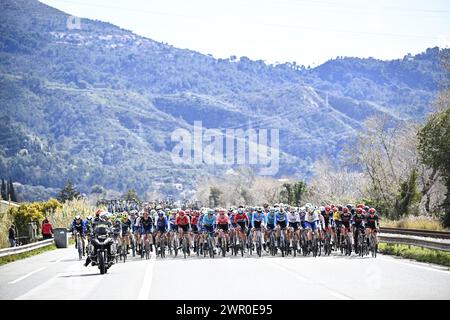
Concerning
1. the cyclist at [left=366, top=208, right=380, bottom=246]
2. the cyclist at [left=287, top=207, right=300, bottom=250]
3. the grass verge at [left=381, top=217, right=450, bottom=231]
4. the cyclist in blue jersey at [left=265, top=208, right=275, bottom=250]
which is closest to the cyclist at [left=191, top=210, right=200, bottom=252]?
the cyclist in blue jersey at [left=265, top=208, right=275, bottom=250]

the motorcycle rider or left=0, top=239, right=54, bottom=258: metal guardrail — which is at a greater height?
the motorcycle rider

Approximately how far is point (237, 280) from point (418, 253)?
10.1 meters

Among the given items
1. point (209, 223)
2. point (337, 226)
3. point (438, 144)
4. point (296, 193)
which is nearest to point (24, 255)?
point (209, 223)

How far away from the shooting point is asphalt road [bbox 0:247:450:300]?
17.3 metres

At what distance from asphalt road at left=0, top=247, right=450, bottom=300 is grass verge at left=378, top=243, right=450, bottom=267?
1.82 ft

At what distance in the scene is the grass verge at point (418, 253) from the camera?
26.0 m

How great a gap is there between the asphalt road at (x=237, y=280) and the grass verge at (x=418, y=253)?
56 centimetres

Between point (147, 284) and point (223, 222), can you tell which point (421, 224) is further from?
point (147, 284)

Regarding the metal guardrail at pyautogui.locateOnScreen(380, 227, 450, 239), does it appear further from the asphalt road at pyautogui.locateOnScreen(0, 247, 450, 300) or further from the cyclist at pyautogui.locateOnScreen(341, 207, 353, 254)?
the asphalt road at pyautogui.locateOnScreen(0, 247, 450, 300)

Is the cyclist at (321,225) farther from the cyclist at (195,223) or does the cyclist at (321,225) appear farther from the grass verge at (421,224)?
the grass verge at (421,224)

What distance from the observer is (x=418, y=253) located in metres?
28.5

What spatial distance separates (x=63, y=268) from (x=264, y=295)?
12.9m

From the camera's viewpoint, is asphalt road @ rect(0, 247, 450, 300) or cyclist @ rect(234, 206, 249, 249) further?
cyclist @ rect(234, 206, 249, 249)
